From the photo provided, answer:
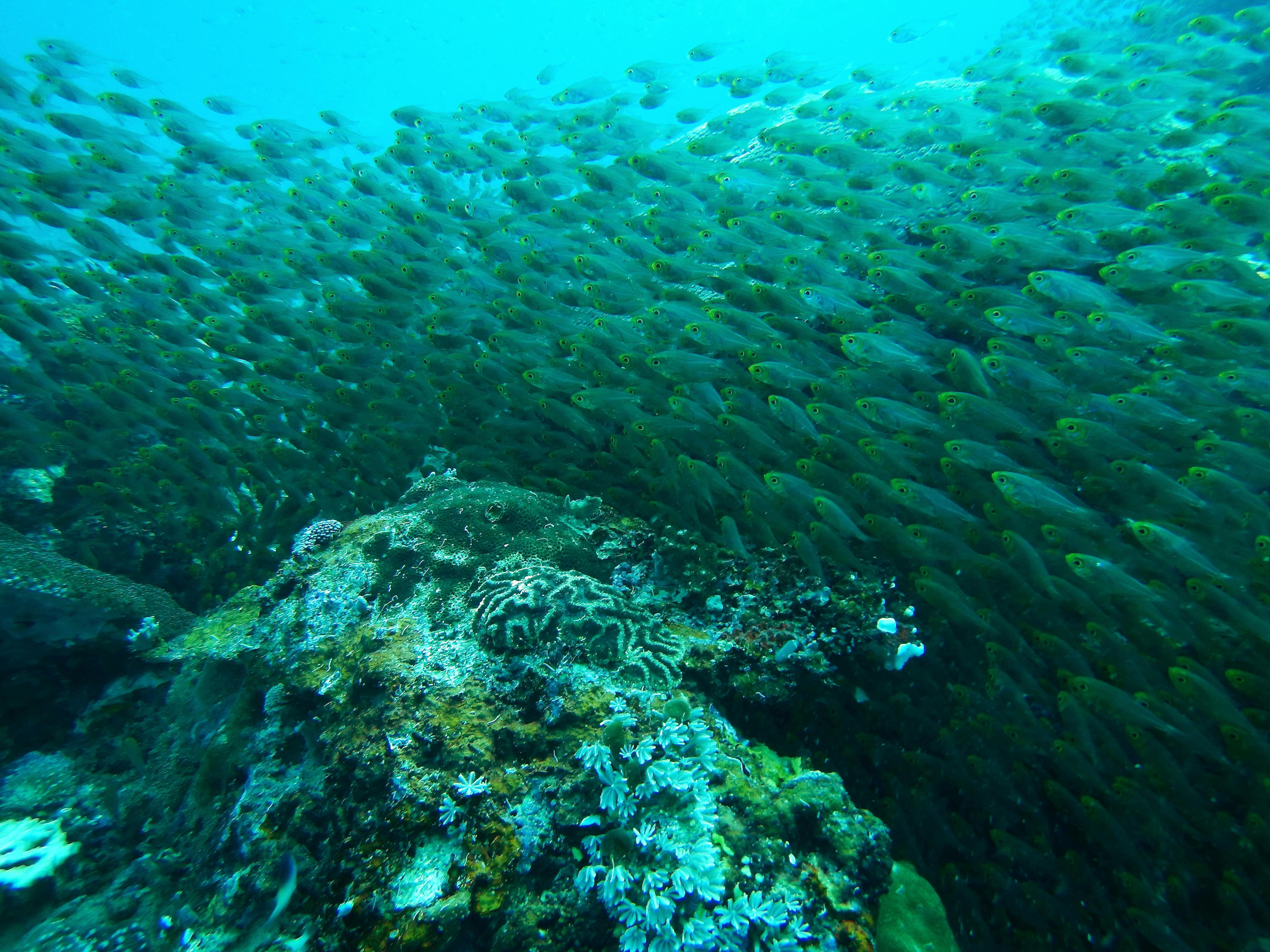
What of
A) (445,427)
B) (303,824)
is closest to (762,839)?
(303,824)

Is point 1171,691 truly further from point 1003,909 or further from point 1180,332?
point 1180,332

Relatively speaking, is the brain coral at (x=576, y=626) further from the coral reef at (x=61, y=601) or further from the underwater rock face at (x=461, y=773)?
the coral reef at (x=61, y=601)

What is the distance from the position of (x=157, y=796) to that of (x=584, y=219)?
7.25 meters

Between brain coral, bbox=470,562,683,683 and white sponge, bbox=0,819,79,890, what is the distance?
3.14 meters

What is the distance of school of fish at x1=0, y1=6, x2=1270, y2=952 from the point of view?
10.0 feet

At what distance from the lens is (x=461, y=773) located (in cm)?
271

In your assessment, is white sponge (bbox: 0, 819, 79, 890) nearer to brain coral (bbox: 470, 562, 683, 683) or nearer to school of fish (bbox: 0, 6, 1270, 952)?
school of fish (bbox: 0, 6, 1270, 952)

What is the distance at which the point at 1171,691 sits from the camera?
3174 mm

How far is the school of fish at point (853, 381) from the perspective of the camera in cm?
306

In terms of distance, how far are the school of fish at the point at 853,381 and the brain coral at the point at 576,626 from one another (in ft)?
3.78

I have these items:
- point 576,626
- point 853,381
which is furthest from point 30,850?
point 853,381

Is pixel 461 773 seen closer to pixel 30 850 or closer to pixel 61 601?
pixel 30 850

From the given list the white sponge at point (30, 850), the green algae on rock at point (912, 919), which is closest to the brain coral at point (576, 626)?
the green algae on rock at point (912, 919)

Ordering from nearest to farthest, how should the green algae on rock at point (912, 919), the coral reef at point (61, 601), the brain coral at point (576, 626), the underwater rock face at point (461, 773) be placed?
the underwater rock face at point (461, 773), the green algae on rock at point (912, 919), the brain coral at point (576, 626), the coral reef at point (61, 601)
